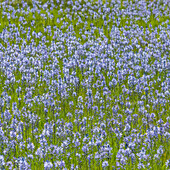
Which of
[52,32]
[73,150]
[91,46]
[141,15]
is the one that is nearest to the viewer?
[73,150]

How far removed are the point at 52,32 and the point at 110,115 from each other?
24.3 feet

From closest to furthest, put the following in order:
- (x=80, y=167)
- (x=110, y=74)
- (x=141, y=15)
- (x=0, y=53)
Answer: (x=80, y=167) < (x=110, y=74) < (x=0, y=53) < (x=141, y=15)

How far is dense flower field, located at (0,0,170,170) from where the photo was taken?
6941mm

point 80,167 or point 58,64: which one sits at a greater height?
point 58,64

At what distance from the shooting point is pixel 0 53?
12031 millimetres

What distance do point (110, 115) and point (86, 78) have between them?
2413mm

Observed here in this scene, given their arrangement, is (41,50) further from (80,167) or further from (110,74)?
(80,167)

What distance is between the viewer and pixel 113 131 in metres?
7.81

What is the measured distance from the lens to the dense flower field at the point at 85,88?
6.94m

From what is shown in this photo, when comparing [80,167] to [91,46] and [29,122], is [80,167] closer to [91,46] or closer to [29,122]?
[29,122]

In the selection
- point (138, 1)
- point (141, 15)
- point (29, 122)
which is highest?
point (138, 1)

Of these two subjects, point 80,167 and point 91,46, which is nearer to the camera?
point 80,167

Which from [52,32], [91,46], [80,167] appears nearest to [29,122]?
[80,167]

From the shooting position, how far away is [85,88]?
1035 cm
